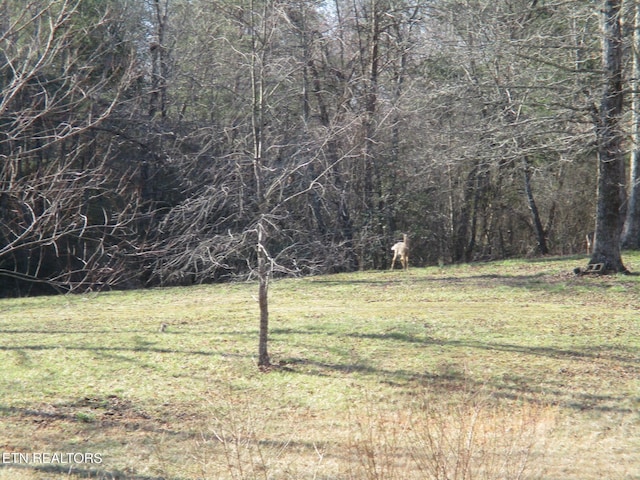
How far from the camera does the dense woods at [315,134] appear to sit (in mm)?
8562

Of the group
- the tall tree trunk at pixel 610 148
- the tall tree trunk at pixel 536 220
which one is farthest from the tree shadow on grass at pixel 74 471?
the tall tree trunk at pixel 536 220

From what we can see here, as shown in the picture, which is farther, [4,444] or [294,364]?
[294,364]

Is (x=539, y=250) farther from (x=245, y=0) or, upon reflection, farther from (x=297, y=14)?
(x=245, y=0)

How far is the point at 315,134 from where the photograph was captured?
33.6 feet

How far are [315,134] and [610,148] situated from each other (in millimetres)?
5927

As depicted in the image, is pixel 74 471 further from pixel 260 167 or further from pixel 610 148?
pixel 610 148

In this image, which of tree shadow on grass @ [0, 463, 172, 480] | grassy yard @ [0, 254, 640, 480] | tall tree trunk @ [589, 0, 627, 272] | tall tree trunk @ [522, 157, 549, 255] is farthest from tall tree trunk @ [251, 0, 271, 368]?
tall tree trunk @ [522, 157, 549, 255]

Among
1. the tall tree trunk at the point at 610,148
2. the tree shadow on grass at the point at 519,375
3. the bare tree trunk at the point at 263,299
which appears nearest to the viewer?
the tree shadow on grass at the point at 519,375

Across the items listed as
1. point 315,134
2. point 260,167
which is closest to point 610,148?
point 315,134

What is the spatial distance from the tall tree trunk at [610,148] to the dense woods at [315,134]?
0.06 metres

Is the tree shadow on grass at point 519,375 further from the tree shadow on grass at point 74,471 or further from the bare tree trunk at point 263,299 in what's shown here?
the tree shadow on grass at point 74,471

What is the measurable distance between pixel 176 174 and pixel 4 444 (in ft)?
36.1

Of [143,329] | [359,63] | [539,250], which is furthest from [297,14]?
[539,250]

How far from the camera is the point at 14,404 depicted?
298 inches
